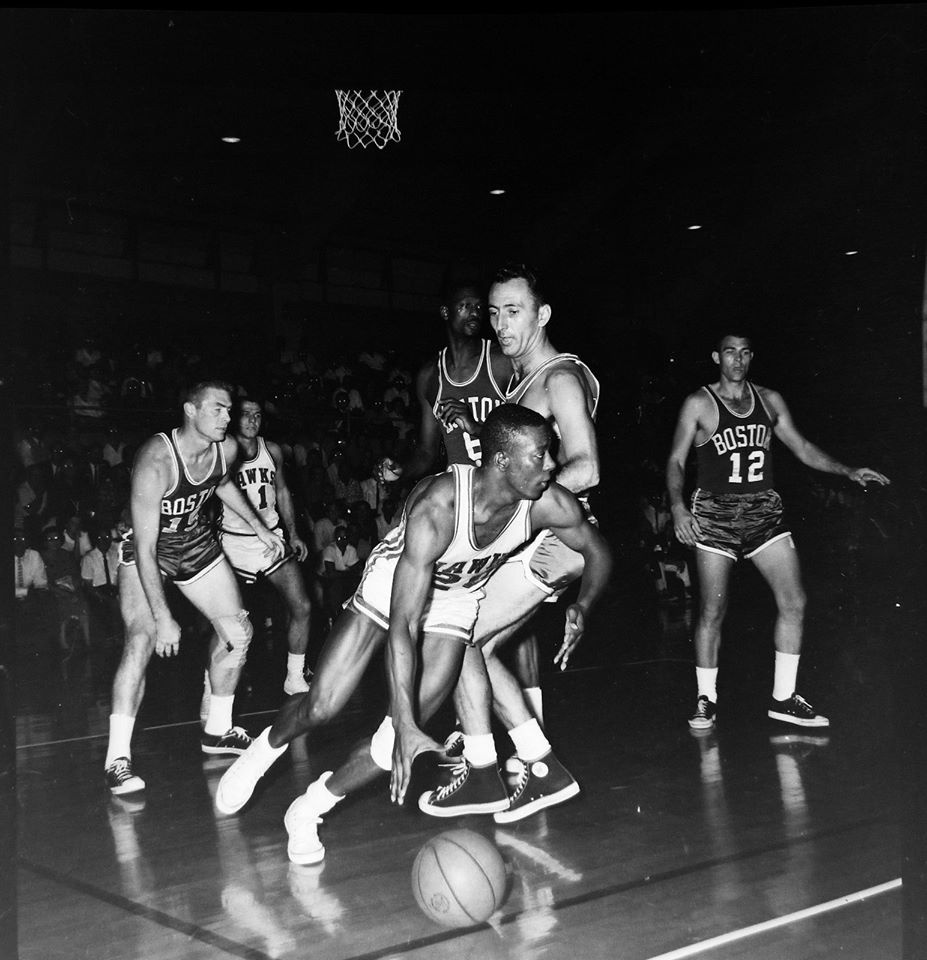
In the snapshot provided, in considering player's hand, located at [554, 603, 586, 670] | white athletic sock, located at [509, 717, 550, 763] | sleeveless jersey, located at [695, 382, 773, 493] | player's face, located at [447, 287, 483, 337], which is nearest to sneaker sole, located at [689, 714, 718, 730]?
sleeveless jersey, located at [695, 382, 773, 493]

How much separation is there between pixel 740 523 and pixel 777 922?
2942 millimetres

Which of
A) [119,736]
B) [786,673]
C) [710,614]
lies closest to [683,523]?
[710,614]

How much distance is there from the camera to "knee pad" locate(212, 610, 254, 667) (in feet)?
16.7

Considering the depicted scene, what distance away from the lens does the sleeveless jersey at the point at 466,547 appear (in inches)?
144

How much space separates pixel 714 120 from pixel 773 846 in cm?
1317

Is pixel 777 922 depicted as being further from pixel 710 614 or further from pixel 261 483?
pixel 261 483

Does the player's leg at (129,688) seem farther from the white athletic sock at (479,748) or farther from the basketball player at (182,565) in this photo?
the white athletic sock at (479,748)

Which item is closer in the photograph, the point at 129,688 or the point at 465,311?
the point at 129,688

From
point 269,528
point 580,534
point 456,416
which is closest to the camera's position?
point 580,534

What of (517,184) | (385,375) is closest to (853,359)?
(517,184)

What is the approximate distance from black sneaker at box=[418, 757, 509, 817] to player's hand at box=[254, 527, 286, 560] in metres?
1.81

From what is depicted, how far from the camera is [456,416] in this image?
16.0ft

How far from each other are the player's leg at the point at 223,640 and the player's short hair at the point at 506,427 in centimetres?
201

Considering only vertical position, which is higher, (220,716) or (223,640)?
(223,640)
